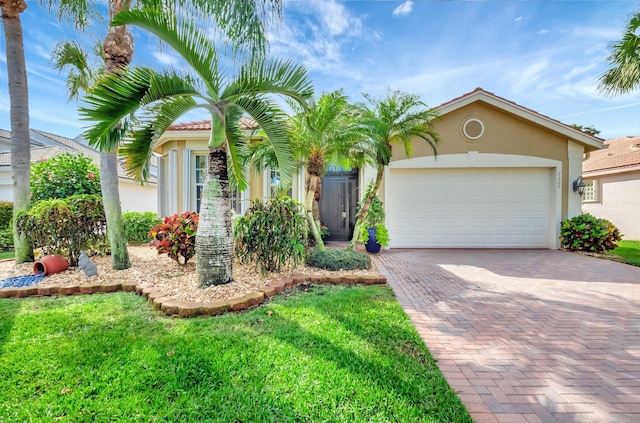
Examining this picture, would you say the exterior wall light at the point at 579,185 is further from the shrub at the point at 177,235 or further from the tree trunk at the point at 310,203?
the shrub at the point at 177,235

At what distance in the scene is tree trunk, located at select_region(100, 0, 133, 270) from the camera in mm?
5391

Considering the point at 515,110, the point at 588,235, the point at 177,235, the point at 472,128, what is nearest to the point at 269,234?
the point at 177,235

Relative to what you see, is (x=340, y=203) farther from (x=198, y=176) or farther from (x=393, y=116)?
(x=198, y=176)

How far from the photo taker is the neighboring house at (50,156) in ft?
49.8

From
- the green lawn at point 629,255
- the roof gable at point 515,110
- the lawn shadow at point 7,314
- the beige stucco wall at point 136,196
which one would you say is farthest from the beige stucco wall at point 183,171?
the green lawn at point 629,255

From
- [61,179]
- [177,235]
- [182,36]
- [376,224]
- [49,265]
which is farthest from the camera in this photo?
[376,224]

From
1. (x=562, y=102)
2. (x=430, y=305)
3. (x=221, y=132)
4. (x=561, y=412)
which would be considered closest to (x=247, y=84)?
(x=221, y=132)

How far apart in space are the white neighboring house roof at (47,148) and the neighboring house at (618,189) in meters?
23.6

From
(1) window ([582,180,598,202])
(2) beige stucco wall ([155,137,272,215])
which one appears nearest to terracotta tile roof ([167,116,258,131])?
(2) beige stucco wall ([155,137,272,215])

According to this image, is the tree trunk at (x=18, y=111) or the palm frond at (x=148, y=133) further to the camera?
the tree trunk at (x=18, y=111)

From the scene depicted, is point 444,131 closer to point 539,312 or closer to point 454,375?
point 539,312

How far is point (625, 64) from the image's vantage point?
8.90 metres

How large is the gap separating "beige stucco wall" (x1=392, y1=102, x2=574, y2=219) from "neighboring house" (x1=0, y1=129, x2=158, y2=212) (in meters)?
14.1

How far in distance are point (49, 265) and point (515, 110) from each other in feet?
44.4
